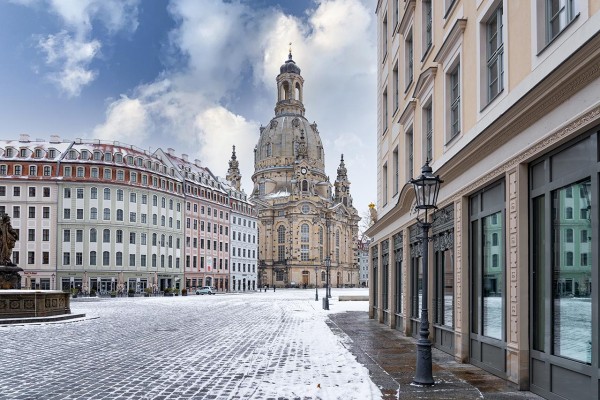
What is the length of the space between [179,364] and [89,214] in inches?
2537

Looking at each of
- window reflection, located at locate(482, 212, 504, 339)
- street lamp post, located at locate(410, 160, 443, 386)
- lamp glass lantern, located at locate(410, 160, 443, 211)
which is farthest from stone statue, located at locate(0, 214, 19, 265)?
window reflection, located at locate(482, 212, 504, 339)

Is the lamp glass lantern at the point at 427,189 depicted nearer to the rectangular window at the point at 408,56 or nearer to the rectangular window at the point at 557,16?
the rectangular window at the point at 557,16

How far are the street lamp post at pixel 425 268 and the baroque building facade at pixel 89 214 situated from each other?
63.5 metres

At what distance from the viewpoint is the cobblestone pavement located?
10.9 m

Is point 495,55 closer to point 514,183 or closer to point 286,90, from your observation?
point 514,183

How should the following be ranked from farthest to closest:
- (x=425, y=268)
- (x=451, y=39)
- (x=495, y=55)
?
(x=451, y=39), (x=495, y=55), (x=425, y=268)

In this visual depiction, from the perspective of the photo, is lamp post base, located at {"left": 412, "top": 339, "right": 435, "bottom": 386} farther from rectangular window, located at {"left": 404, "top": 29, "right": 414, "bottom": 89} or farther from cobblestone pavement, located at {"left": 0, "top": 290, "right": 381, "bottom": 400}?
rectangular window, located at {"left": 404, "top": 29, "right": 414, "bottom": 89}

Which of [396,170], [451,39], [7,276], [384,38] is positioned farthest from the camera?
[7,276]

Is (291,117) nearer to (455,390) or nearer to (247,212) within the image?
(247,212)

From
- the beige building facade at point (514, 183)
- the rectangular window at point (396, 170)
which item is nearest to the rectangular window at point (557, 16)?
the beige building facade at point (514, 183)

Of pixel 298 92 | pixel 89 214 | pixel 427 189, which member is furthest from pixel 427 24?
pixel 298 92

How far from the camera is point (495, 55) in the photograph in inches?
492

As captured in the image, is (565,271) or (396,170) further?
(396,170)

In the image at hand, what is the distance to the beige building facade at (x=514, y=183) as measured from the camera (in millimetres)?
8438
